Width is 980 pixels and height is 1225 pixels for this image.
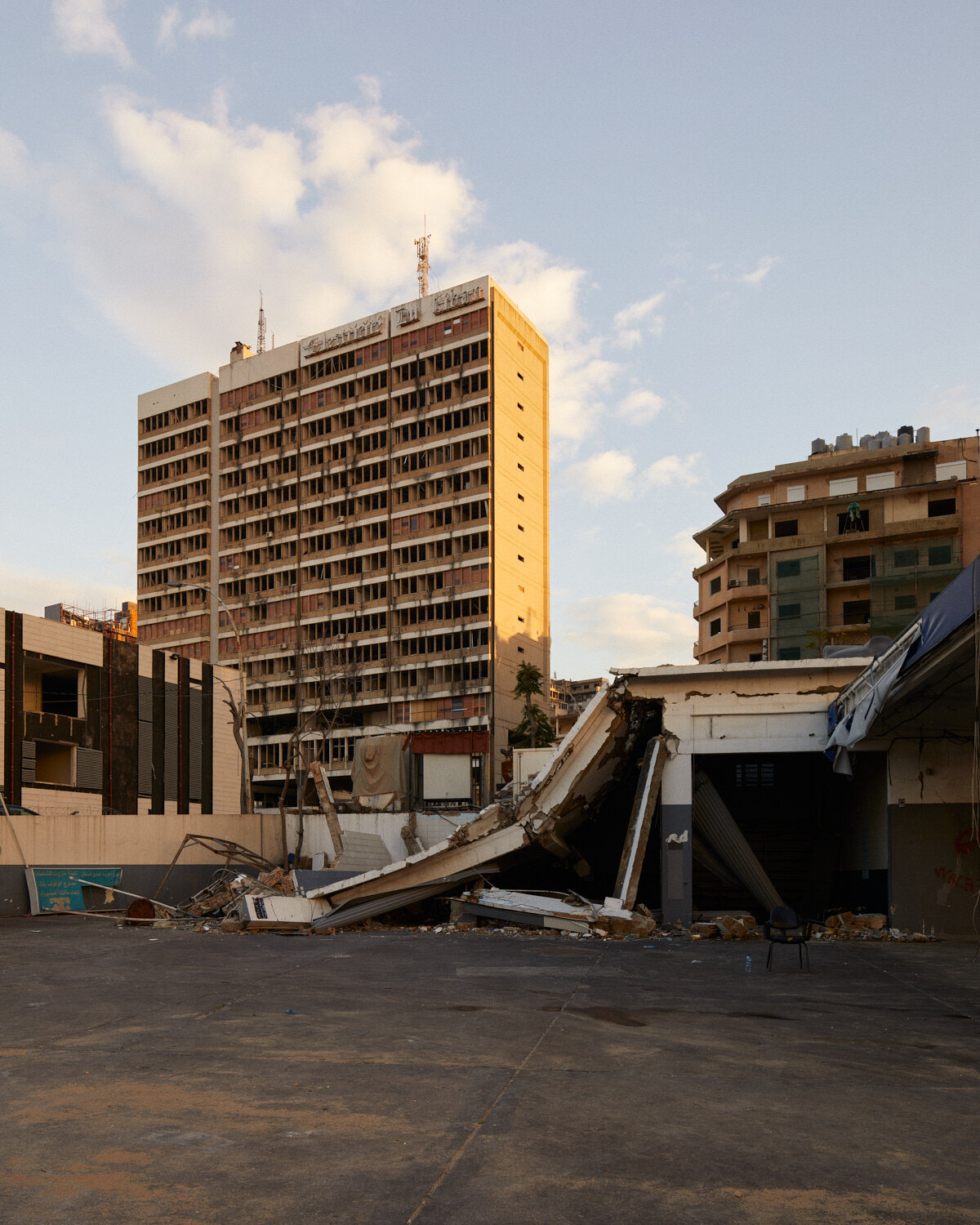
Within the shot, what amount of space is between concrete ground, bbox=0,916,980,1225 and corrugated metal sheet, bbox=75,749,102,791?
33.1 m

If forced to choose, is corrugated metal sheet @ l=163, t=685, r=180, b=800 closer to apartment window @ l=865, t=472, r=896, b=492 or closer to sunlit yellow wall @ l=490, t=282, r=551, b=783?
sunlit yellow wall @ l=490, t=282, r=551, b=783

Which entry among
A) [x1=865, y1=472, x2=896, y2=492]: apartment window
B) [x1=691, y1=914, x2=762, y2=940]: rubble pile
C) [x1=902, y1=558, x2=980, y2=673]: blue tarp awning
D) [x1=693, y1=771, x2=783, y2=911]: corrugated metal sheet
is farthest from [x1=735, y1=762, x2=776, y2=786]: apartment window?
[x1=865, y1=472, x2=896, y2=492]: apartment window

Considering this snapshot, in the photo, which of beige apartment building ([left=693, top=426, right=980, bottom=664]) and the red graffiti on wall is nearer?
the red graffiti on wall

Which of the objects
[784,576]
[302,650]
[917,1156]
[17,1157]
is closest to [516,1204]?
[917,1156]

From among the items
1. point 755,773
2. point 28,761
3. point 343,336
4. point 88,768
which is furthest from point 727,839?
point 343,336

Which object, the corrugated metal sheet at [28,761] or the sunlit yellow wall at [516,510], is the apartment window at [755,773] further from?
the sunlit yellow wall at [516,510]

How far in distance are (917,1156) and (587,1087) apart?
2.40m

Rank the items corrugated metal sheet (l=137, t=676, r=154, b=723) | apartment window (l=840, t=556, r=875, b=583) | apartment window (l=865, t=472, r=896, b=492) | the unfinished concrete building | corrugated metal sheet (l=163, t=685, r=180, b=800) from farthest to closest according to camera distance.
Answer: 1. apartment window (l=840, t=556, r=875, b=583)
2. apartment window (l=865, t=472, r=896, b=492)
3. corrugated metal sheet (l=163, t=685, r=180, b=800)
4. corrugated metal sheet (l=137, t=676, r=154, b=723)
5. the unfinished concrete building

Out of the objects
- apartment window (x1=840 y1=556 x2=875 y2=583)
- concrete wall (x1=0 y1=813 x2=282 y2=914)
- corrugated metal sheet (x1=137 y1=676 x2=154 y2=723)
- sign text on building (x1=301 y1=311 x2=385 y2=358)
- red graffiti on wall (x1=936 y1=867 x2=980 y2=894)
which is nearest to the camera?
red graffiti on wall (x1=936 y1=867 x2=980 y2=894)

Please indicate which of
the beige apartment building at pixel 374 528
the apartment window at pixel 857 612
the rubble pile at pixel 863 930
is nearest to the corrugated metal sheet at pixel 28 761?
the rubble pile at pixel 863 930

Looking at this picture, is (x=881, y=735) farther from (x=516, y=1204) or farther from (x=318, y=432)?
(x=318, y=432)

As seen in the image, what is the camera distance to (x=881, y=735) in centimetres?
2286

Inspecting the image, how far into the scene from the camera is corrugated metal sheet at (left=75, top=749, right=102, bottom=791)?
4545 cm

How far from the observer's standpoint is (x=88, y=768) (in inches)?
1816
